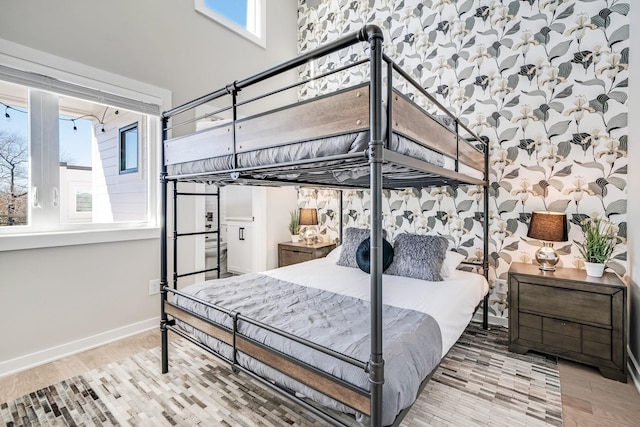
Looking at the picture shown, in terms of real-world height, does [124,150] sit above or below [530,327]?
above

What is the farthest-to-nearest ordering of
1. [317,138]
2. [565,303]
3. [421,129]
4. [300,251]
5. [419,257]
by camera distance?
[300,251]
[419,257]
[565,303]
[421,129]
[317,138]

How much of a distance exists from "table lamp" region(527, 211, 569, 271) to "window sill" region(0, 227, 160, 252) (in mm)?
3232

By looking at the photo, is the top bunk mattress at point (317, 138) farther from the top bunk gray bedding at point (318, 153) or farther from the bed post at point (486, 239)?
the bed post at point (486, 239)

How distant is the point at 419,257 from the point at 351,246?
2.21 ft

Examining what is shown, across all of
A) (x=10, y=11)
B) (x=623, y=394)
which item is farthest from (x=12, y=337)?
(x=623, y=394)

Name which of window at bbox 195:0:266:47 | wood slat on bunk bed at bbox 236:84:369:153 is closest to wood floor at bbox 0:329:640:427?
wood slat on bunk bed at bbox 236:84:369:153

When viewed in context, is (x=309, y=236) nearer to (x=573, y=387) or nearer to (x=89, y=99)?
(x=89, y=99)

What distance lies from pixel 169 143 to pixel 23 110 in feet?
3.77

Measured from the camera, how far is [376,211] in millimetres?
1063

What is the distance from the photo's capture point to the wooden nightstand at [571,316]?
6.72 ft

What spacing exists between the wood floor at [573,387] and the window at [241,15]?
3246mm

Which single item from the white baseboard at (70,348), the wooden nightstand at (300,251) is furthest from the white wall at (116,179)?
the wooden nightstand at (300,251)

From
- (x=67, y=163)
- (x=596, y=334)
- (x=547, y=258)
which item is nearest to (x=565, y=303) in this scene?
(x=596, y=334)

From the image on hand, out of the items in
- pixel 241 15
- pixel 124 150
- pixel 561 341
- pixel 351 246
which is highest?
pixel 241 15
